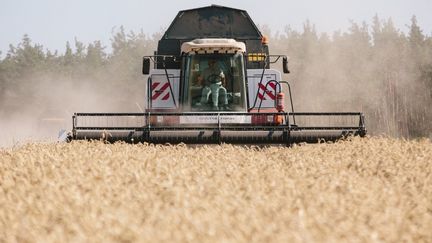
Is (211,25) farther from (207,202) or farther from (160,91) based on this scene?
(207,202)

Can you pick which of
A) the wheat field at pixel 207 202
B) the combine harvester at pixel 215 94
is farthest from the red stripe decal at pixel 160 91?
the wheat field at pixel 207 202

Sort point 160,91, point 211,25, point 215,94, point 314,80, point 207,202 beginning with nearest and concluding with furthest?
point 207,202 < point 215,94 < point 160,91 < point 211,25 < point 314,80

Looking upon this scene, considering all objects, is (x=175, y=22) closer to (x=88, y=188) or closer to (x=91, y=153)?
(x=91, y=153)

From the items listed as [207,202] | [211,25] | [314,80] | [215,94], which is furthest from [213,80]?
[314,80]

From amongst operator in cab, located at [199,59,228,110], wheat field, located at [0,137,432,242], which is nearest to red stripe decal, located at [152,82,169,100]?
operator in cab, located at [199,59,228,110]

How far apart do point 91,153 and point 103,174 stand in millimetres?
2105

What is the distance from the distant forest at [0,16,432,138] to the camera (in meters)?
49.2

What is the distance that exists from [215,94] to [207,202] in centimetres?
742

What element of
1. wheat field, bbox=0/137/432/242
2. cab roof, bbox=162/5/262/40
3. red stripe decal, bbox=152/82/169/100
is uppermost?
cab roof, bbox=162/5/262/40

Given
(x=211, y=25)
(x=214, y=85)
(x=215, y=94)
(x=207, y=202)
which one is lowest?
(x=207, y=202)

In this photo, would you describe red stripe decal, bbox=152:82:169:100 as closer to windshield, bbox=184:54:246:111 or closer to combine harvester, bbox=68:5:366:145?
combine harvester, bbox=68:5:366:145

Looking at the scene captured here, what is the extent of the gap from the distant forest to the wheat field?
31.3 meters

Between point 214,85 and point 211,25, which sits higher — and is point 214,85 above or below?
below

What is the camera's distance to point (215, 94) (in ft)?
35.7
